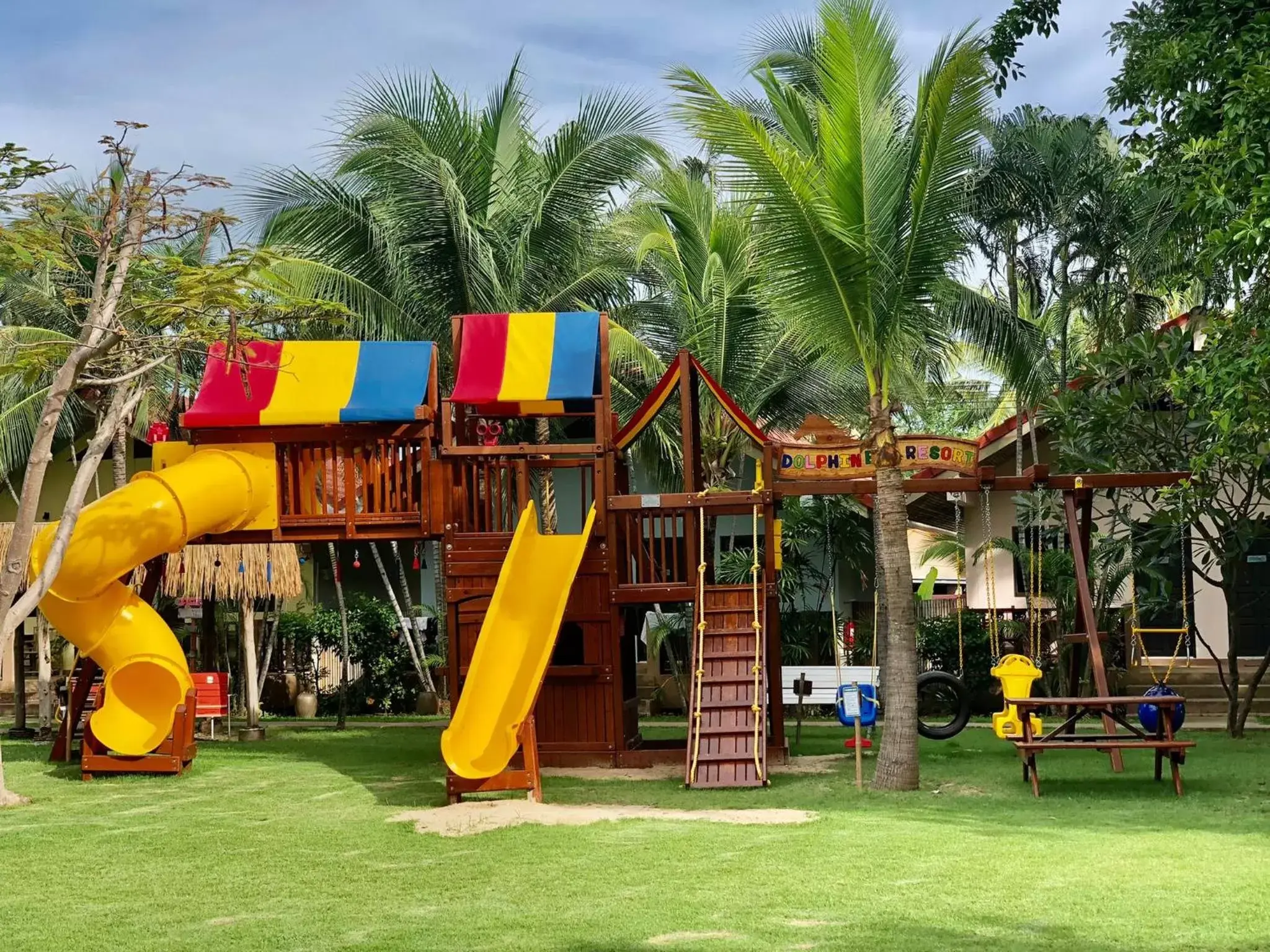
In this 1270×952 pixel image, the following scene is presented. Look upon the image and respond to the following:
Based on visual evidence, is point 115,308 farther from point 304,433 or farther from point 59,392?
point 304,433

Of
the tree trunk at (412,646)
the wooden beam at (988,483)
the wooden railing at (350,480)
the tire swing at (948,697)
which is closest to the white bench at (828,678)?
the tire swing at (948,697)

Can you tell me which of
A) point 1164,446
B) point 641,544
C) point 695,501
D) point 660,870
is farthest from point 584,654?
point 1164,446

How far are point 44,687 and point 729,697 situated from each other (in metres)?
9.51

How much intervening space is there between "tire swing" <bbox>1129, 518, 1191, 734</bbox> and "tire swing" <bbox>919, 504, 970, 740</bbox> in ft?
5.50

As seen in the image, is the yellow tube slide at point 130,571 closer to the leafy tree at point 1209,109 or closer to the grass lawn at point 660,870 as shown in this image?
the grass lawn at point 660,870

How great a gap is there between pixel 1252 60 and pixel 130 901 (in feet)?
33.5

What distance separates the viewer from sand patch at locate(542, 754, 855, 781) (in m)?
13.2

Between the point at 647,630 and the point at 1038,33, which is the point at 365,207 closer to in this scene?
the point at 647,630

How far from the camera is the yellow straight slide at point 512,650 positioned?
1132 centimetres

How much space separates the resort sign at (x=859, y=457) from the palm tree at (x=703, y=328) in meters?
6.28

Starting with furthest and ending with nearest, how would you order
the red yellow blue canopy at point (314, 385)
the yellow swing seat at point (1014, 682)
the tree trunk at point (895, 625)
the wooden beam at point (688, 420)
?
the red yellow blue canopy at point (314, 385)
the wooden beam at point (688, 420)
the yellow swing seat at point (1014, 682)
the tree trunk at point (895, 625)

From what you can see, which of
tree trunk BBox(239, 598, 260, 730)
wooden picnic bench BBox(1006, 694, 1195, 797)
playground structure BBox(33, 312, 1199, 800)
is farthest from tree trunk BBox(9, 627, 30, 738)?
wooden picnic bench BBox(1006, 694, 1195, 797)

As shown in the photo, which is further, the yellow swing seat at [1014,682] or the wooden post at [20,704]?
the wooden post at [20,704]

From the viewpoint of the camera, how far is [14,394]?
24750 mm
